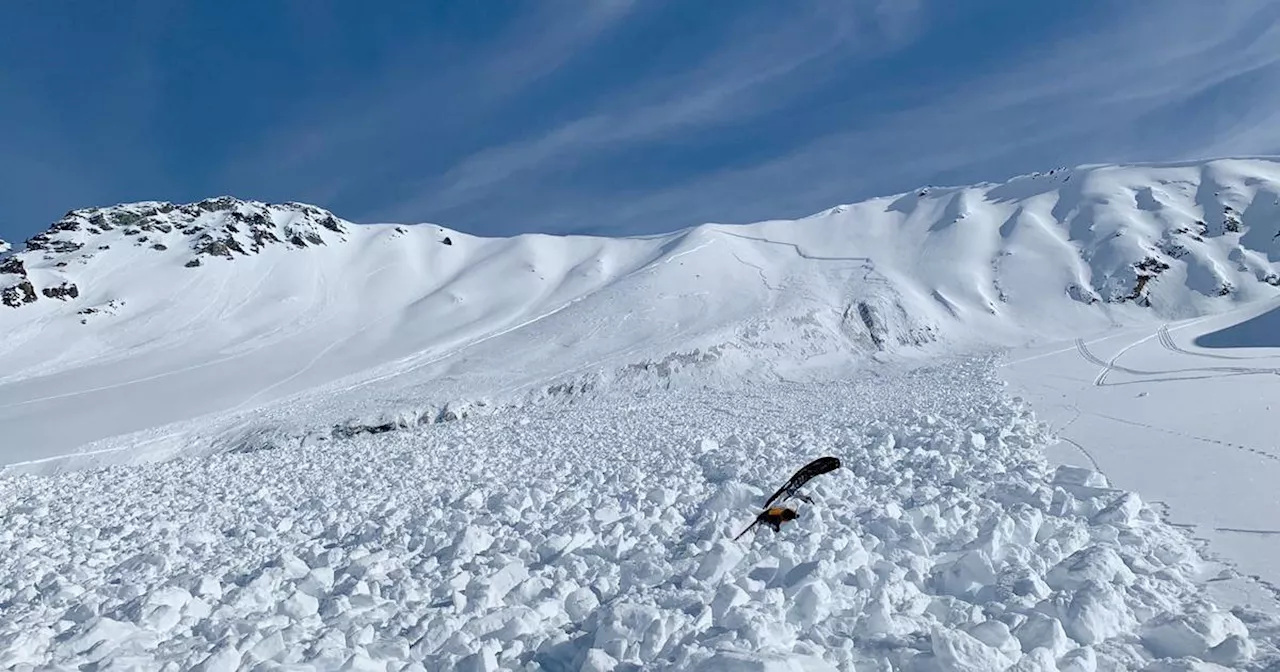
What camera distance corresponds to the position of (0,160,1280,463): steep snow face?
3331 centimetres

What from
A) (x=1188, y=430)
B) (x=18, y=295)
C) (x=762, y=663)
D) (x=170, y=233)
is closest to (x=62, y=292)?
(x=18, y=295)

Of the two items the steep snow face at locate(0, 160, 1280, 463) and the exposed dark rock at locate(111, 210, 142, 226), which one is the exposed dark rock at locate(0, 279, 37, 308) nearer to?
the steep snow face at locate(0, 160, 1280, 463)

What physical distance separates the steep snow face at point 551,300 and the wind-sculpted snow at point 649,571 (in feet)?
50.3

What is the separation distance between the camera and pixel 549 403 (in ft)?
99.1

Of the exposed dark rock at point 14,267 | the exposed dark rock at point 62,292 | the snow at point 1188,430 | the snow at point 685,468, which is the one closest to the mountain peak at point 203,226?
the exposed dark rock at point 14,267

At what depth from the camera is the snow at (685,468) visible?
6297mm

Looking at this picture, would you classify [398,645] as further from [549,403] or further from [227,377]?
[227,377]

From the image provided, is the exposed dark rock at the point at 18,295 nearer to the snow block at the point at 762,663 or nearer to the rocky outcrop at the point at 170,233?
the rocky outcrop at the point at 170,233

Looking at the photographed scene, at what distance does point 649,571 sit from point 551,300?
42369 mm

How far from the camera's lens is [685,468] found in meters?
13.2

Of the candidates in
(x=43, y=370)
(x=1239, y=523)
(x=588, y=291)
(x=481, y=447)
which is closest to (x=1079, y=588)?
(x=1239, y=523)

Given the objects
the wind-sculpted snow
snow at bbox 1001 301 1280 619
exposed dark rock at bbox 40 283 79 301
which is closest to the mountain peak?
exposed dark rock at bbox 40 283 79 301

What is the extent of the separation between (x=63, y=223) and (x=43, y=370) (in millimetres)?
39391

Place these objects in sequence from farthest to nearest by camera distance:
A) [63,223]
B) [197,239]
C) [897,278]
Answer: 1. [63,223]
2. [197,239]
3. [897,278]
